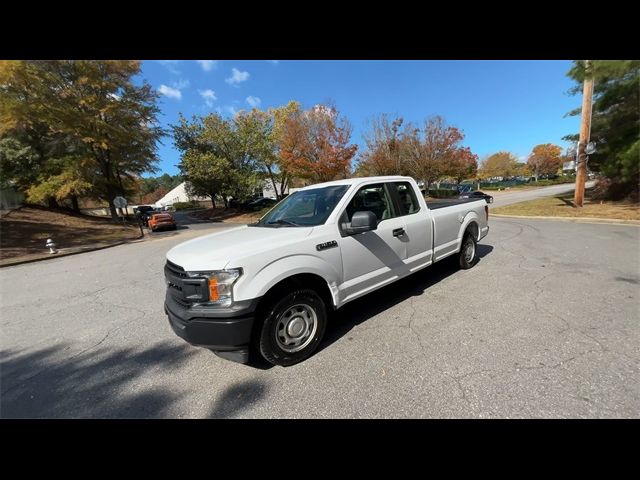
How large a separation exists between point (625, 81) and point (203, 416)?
2013 cm

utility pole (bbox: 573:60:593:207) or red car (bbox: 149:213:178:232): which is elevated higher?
utility pole (bbox: 573:60:593:207)

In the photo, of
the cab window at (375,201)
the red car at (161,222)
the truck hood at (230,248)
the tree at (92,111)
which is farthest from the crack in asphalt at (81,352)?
the tree at (92,111)

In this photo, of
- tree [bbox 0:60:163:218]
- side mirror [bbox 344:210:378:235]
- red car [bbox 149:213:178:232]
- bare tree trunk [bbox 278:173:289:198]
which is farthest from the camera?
bare tree trunk [bbox 278:173:289:198]

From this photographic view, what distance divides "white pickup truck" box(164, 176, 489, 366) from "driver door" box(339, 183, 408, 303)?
1cm

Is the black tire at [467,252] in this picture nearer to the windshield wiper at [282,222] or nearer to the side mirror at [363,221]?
the side mirror at [363,221]

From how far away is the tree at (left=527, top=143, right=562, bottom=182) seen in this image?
6203 cm

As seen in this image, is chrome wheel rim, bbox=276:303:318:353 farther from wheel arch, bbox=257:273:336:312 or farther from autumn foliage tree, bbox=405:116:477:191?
autumn foliage tree, bbox=405:116:477:191

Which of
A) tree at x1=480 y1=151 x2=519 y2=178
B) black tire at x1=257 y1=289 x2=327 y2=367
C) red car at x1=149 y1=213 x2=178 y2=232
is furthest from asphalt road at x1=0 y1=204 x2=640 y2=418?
tree at x1=480 y1=151 x2=519 y2=178

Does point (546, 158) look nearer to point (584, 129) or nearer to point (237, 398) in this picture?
point (584, 129)

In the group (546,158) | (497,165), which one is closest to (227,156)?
(497,165)
